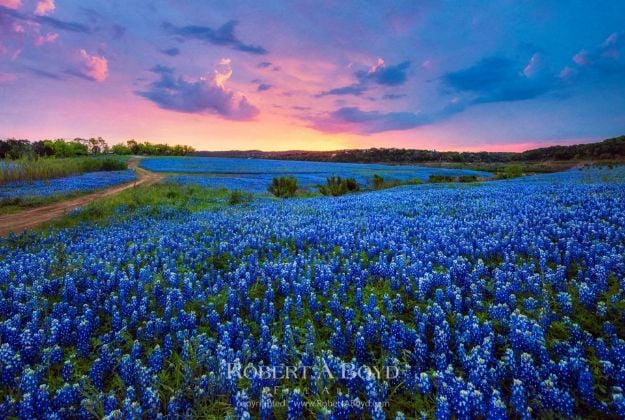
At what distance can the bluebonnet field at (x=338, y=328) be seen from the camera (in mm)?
2555

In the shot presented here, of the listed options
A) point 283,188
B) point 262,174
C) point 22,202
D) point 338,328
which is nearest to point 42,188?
point 22,202

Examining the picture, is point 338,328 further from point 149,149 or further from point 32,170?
point 149,149

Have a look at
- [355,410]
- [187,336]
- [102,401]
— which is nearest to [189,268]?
[187,336]

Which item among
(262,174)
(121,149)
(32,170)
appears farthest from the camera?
(121,149)

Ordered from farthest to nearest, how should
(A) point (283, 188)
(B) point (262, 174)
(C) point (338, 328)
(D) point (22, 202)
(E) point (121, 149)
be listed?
(E) point (121, 149)
(B) point (262, 174)
(A) point (283, 188)
(D) point (22, 202)
(C) point (338, 328)

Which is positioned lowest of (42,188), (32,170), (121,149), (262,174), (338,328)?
(262,174)

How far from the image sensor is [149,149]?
114 m

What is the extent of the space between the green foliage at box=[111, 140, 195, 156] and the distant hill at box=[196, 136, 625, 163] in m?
20.1

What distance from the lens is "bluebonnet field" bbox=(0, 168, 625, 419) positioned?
2555mm

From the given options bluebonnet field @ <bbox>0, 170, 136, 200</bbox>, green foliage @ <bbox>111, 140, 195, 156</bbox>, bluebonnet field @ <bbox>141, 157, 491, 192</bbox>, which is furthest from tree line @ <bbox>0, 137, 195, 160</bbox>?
bluebonnet field @ <bbox>0, 170, 136, 200</bbox>

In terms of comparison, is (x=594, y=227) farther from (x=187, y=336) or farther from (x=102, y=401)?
(x=102, y=401)

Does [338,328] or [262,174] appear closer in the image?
[338,328]

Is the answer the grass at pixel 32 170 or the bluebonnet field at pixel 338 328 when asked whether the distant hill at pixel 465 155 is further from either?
the bluebonnet field at pixel 338 328

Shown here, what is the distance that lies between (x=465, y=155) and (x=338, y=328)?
3986 inches
